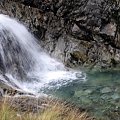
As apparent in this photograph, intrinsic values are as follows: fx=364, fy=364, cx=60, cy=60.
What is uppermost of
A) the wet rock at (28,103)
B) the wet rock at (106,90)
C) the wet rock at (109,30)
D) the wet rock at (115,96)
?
the wet rock at (109,30)

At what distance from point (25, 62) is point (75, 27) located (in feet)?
8.50

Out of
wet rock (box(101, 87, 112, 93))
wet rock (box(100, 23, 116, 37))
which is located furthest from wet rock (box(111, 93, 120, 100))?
wet rock (box(100, 23, 116, 37))

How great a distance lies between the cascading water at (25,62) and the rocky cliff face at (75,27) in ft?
1.46

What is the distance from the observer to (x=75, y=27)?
1470 centimetres

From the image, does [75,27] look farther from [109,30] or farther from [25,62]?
[25,62]

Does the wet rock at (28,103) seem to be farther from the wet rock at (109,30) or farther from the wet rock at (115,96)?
the wet rock at (109,30)

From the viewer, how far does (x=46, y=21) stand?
15016 millimetres

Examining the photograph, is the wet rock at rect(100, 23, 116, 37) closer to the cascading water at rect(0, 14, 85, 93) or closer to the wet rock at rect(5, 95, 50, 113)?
the cascading water at rect(0, 14, 85, 93)

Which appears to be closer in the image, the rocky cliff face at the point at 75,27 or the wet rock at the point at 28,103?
the wet rock at the point at 28,103

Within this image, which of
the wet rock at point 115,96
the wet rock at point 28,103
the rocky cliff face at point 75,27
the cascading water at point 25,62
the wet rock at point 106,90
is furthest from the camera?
the rocky cliff face at point 75,27

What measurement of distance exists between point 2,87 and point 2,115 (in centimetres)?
338

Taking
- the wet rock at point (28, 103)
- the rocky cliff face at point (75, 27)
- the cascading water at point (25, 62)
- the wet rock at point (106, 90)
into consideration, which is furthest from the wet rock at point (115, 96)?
the rocky cliff face at point (75, 27)

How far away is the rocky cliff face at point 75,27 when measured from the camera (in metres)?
14.3

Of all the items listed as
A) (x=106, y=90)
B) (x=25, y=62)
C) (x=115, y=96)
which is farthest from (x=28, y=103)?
(x=25, y=62)
